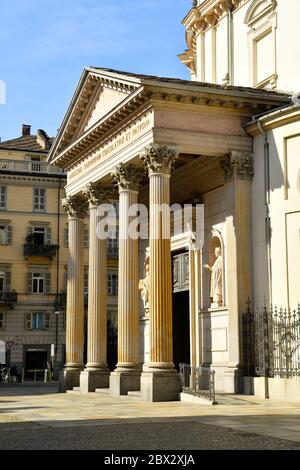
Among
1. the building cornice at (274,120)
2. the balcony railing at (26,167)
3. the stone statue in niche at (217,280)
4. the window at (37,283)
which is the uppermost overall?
the balcony railing at (26,167)

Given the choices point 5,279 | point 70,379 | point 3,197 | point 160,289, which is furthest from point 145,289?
point 3,197

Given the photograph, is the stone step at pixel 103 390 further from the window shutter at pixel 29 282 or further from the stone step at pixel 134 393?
the window shutter at pixel 29 282

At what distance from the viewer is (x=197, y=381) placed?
23422 mm

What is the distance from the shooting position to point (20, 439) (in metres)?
13.6

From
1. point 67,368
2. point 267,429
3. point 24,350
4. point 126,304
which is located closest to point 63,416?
point 267,429

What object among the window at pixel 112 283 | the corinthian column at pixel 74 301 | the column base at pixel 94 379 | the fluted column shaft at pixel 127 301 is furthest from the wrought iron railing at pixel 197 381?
the window at pixel 112 283

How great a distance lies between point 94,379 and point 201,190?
8335mm

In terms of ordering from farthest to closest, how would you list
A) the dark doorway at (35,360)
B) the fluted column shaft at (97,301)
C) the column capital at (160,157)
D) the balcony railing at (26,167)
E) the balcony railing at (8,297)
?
1. the balcony railing at (26,167)
2. the dark doorway at (35,360)
3. the balcony railing at (8,297)
4. the fluted column shaft at (97,301)
5. the column capital at (160,157)

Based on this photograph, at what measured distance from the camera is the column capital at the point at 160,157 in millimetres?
24656

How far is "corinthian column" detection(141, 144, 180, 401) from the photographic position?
23.4m

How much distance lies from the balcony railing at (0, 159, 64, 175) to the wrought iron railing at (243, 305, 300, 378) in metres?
38.7

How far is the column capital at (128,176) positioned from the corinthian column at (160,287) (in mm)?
2201

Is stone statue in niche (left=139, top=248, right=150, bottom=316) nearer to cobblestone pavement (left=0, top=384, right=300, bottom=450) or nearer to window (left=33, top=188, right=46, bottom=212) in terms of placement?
cobblestone pavement (left=0, top=384, right=300, bottom=450)

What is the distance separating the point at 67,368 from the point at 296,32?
53.5ft
